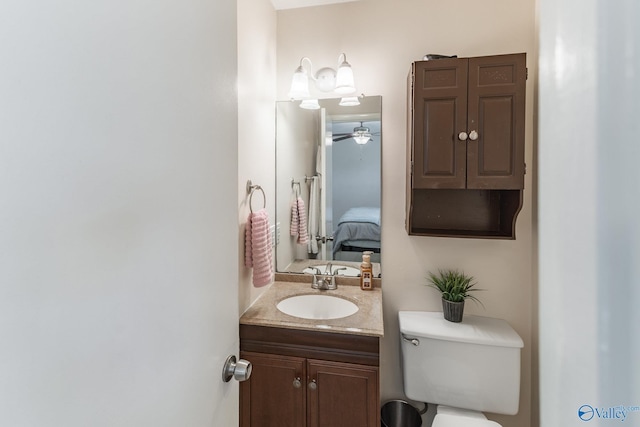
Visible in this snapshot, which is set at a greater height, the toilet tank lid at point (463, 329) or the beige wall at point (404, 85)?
the beige wall at point (404, 85)

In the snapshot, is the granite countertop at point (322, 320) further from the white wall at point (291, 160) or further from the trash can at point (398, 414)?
the trash can at point (398, 414)

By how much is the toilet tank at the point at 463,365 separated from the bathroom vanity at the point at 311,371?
0.30 metres

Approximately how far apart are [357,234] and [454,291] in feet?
1.96

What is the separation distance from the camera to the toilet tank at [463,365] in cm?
138

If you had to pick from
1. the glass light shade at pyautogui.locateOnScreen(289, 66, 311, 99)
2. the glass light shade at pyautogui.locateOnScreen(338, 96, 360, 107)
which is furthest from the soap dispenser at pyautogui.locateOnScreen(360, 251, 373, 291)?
the glass light shade at pyautogui.locateOnScreen(289, 66, 311, 99)

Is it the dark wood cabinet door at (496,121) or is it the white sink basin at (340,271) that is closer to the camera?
the dark wood cabinet door at (496,121)

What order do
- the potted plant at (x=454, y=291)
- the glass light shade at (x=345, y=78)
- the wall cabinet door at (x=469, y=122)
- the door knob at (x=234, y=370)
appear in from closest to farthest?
1. the door knob at (x=234, y=370)
2. the wall cabinet door at (x=469, y=122)
3. the potted plant at (x=454, y=291)
4. the glass light shade at (x=345, y=78)

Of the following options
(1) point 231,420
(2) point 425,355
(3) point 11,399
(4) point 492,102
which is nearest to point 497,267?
(2) point 425,355

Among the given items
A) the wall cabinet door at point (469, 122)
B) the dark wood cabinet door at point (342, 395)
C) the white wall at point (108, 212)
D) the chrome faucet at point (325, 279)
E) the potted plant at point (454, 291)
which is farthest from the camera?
the chrome faucet at point (325, 279)

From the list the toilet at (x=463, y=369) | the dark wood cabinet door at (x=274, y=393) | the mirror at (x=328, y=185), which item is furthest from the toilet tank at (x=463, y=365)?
the dark wood cabinet door at (x=274, y=393)

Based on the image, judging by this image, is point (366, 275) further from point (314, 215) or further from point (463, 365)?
point (463, 365)

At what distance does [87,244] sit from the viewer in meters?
0.40

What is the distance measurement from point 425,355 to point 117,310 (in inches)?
55.8

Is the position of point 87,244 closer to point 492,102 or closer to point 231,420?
point 231,420
